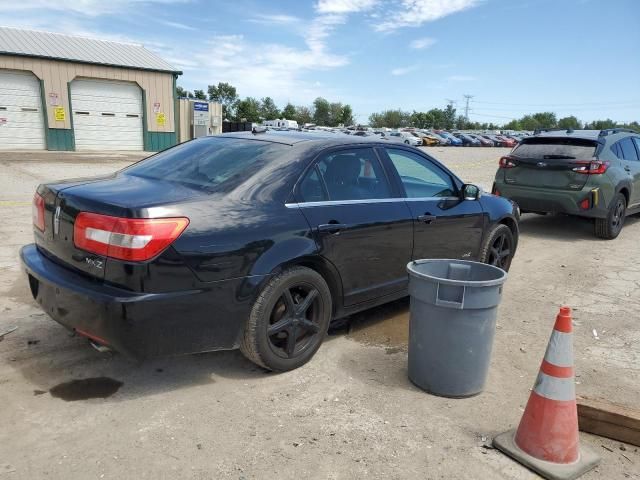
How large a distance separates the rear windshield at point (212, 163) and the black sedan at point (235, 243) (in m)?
0.02

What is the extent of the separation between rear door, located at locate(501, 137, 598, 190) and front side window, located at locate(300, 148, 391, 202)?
5.00 metres

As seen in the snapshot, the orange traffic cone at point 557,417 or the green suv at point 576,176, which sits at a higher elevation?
the green suv at point 576,176

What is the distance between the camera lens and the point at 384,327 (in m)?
4.52

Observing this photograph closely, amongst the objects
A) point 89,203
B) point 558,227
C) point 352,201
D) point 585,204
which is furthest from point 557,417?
point 558,227

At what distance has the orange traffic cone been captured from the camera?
2.68 metres

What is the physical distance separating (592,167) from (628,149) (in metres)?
1.65

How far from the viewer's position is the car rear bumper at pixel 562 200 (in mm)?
7887

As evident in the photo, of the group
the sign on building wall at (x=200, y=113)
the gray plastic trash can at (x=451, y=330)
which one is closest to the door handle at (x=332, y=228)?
the gray plastic trash can at (x=451, y=330)

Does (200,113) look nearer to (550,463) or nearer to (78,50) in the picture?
(78,50)

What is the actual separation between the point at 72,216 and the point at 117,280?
0.55 m

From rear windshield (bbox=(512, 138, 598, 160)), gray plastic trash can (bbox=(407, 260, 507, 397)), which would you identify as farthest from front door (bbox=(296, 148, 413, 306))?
rear windshield (bbox=(512, 138, 598, 160))

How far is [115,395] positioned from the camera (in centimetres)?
322

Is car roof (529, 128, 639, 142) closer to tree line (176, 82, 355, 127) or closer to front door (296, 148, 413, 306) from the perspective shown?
front door (296, 148, 413, 306)

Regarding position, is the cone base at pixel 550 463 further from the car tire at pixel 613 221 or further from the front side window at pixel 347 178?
the car tire at pixel 613 221
